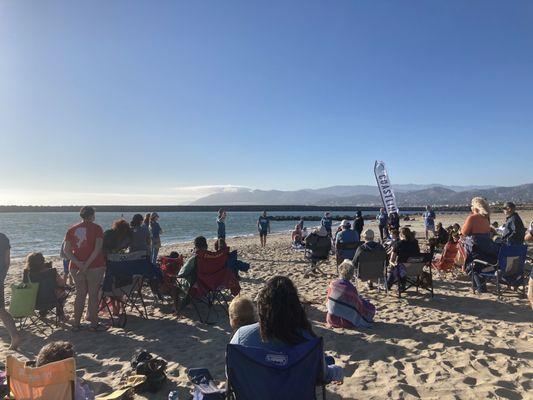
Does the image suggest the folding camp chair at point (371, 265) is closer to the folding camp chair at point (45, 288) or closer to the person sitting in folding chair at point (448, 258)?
the person sitting in folding chair at point (448, 258)

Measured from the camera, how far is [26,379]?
237 centimetres

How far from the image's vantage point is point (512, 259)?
20.9 feet

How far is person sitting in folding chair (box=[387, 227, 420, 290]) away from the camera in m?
6.61

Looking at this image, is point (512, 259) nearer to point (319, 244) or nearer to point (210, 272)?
point (319, 244)

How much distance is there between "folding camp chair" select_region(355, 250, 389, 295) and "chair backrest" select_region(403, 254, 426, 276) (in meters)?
0.42

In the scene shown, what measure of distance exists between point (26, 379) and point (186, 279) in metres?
3.54

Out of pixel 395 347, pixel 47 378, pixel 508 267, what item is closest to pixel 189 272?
pixel 395 347

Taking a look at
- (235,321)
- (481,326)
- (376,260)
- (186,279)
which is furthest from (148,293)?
(481,326)

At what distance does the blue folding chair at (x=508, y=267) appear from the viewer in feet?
20.7

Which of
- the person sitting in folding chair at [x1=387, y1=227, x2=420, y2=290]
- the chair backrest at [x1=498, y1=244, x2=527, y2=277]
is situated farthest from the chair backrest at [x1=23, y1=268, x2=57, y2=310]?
the chair backrest at [x1=498, y1=244, x2=527, y2=277]

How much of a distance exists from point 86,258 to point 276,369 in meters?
4.00

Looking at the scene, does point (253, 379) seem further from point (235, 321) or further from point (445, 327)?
point (445, 327)

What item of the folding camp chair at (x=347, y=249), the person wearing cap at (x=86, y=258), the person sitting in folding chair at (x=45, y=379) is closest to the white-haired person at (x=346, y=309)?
the folding camp chair at (x=347, y=249)

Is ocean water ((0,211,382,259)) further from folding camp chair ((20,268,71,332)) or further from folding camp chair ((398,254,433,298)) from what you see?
folding camp chair ((398,254,433,298))
